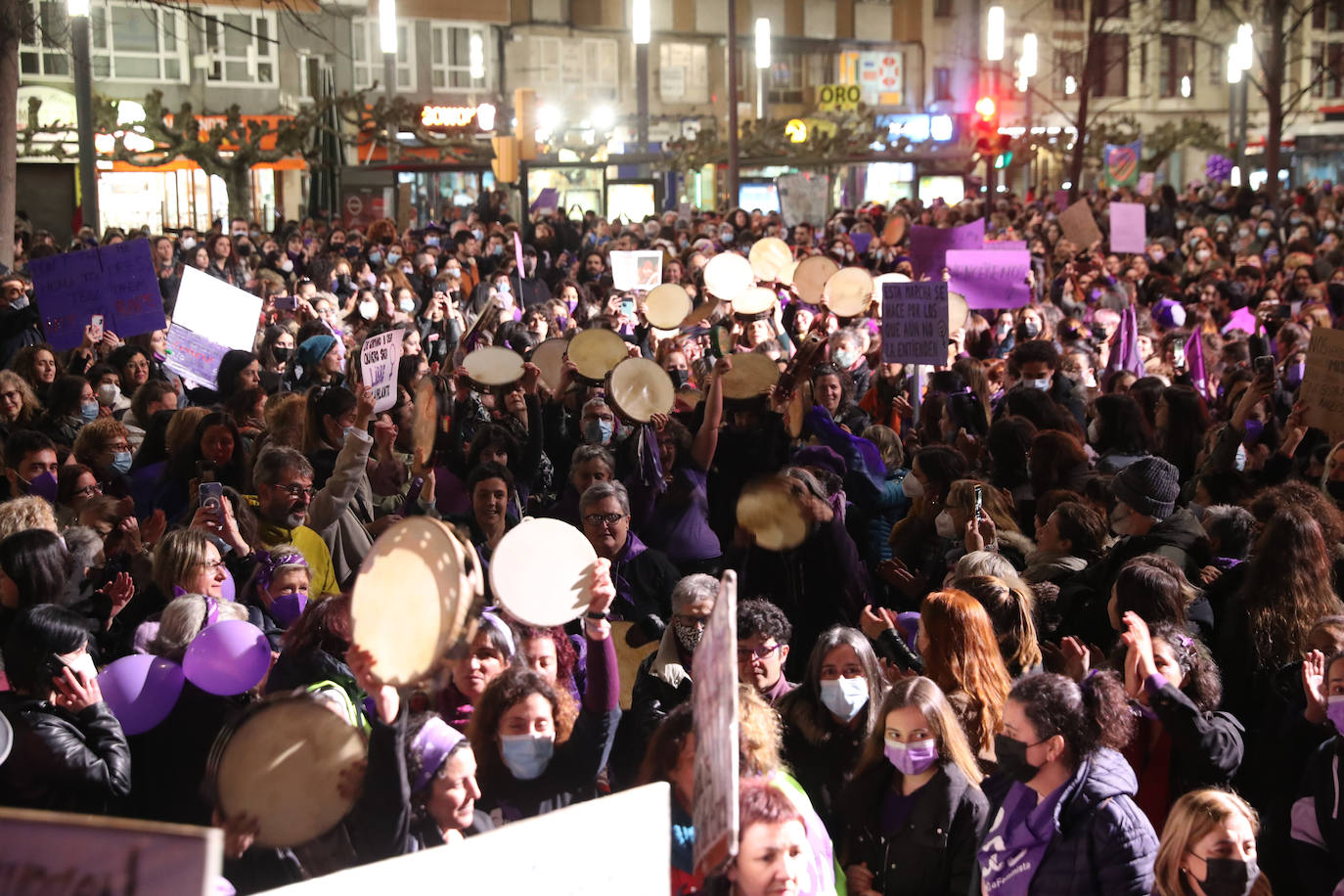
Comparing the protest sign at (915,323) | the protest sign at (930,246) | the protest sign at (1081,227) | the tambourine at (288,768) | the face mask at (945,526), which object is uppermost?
the protest sign at (1081,227)

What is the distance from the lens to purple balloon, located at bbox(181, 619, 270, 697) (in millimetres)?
3525

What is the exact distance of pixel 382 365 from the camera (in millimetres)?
6613

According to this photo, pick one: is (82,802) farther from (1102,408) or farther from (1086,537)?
(1102,408)

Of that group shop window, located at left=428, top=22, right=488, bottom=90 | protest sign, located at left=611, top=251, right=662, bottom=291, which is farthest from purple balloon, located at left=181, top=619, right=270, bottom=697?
shop window, located at left=428, top=22, right=488, bottom=90

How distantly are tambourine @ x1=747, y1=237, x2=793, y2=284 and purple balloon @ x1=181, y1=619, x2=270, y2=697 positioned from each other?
Answer: 29.0ft

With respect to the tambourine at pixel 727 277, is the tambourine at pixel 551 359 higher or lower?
lower

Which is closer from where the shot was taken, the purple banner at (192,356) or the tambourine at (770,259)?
the purple banner at (192,356)

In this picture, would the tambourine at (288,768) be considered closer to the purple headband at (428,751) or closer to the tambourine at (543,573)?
the purple headband at (428,751)

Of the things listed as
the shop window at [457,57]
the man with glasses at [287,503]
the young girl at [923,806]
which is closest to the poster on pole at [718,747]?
the young girl at [923,806]

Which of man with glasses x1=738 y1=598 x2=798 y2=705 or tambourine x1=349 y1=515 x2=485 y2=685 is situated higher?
tambourine x1=349 y1=515 x2=485 y2=685

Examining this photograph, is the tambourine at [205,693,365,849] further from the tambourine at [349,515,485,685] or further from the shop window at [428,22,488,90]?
the shop window at [428,22,488,90]

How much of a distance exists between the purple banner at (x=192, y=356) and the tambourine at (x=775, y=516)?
13.1 feet

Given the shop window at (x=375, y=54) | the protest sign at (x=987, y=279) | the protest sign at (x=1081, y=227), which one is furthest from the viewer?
the shop window at (x=375, y=54)

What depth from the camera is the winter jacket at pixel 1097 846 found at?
3121 mm
